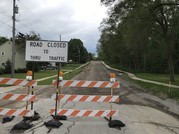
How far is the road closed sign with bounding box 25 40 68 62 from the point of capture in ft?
31.9

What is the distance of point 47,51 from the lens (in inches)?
386

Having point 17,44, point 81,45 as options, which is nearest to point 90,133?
point 17,44

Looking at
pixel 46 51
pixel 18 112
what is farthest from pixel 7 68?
pixel 18 112

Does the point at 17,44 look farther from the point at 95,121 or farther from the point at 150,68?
the point at 95,121

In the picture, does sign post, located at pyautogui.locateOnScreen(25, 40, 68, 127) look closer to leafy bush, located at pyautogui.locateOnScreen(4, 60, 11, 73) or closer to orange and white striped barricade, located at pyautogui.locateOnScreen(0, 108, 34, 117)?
orange and white striped barricade, located at pyautogui.locateOnScreen(0, 108, 34, 117)

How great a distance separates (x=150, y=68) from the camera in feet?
247

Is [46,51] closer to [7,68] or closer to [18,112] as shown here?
[18,112]

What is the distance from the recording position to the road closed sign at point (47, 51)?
9727 mm

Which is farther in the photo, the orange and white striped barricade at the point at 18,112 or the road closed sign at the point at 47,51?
the road closed sign at the point at 47,51

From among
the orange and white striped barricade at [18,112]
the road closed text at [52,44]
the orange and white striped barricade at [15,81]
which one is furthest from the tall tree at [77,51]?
the orange and white striped barricade at [18,112]

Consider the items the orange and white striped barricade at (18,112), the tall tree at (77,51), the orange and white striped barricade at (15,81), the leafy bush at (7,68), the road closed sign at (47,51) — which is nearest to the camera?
the orange and white striped barricade at (18,112)

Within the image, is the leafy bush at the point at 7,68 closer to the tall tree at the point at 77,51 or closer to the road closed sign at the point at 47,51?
the road closed sign at the point at 47,51

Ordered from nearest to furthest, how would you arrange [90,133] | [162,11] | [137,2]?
1. [90,133]
2. [137,2]
3. [162,11]

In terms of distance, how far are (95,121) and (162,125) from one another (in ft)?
6.86
